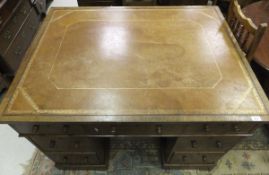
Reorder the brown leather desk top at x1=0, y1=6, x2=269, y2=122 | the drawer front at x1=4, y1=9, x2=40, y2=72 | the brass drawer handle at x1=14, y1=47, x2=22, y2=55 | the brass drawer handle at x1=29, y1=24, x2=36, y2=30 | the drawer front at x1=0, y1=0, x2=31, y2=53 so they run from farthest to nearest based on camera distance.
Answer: the brass drawer handle at x1=29, y1=24, x2=36, y2=30
the brass drawer handle at x1=14, y1=47, x2=22, y2=55
the drawer front at x1=4, y1=9, x2=40, y2=72
the drawer front at x1=0, y1=0, x2=31, y2=53
the brown leather desk top at x1=0, y1=6, x2=269, y2=122

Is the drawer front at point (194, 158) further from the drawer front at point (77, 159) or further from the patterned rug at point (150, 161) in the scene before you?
the drawer front at point (77, 159)

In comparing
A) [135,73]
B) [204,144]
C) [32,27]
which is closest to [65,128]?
[135,73]

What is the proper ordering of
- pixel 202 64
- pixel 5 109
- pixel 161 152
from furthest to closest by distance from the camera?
1. pixel 161 152
2. pixel 202 64
3. pixel 5 109

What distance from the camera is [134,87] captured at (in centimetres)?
104

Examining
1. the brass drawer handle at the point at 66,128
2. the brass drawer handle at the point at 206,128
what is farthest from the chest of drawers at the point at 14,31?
the brass drawer handle at the point at 206,128

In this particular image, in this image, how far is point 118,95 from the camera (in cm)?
101

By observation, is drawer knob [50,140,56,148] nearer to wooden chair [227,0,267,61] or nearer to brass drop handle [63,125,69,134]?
brass drop handle [63,125,69,134]

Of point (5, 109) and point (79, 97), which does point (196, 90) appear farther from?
point (5, 109)

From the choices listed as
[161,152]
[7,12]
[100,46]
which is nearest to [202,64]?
[100,46]

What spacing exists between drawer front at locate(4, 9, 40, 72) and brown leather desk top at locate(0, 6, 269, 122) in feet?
3.02

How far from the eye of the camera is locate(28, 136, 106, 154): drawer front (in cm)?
120

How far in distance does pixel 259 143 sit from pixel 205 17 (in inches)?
50.3

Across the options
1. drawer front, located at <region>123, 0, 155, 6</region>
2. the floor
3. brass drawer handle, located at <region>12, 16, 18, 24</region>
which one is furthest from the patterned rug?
drawer front, located at <region>123, 0, 155, 6</region>

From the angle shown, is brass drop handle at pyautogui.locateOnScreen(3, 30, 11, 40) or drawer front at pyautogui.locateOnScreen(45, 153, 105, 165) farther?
brass drop handle at pyautogui.locateOnScreen(3, 30, 11, 40)
